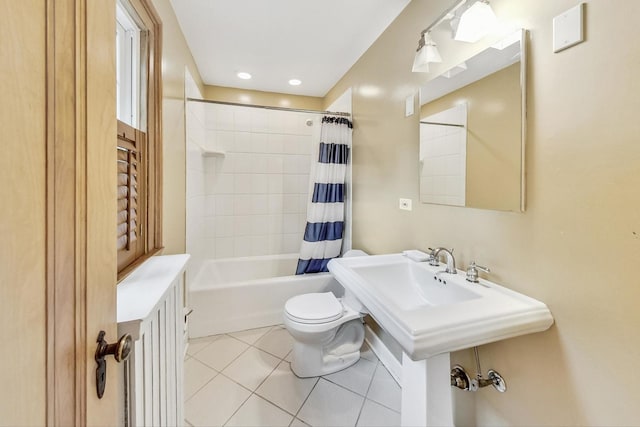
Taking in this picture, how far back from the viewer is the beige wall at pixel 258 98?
308cm

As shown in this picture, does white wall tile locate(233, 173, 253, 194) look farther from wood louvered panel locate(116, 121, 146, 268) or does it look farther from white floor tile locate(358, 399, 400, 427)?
white floor tile locate(358, 399, 400, 427)

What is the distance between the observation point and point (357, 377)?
1.76 m

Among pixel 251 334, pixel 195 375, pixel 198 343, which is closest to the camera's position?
pixel 195 375

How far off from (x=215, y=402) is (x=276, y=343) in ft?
2.08

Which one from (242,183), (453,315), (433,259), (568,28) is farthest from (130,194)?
(242,183)

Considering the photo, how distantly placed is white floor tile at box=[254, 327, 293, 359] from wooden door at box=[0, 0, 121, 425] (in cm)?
158

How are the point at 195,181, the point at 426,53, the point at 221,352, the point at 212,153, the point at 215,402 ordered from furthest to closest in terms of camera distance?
the point at 212,153
the point at 195,181
the point at 221,352
the point at 215,402
the point at 426,53

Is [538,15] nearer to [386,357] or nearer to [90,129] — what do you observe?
[90,129]

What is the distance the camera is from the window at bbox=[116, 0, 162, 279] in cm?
112

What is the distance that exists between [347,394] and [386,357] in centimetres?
40

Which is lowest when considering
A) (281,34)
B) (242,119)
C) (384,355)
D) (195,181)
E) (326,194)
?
(384,355)

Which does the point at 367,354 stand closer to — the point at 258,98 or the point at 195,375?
the point at 195,375

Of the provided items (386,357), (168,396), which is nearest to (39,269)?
(168,396)

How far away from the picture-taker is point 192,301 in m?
2.15
